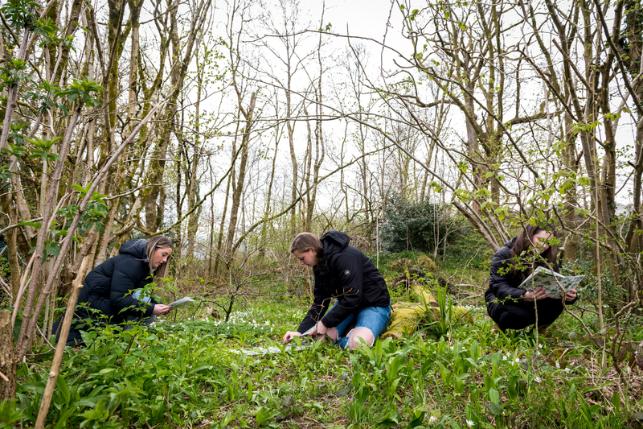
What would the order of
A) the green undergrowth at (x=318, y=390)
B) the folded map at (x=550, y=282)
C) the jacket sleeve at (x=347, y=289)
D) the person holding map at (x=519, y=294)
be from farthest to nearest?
the jacket sleeve at (x=347, y=289), the person holding map at (x=519, y=294), the folded map at (x=550, y=282), the green undergrowth at (x=318, y=390)

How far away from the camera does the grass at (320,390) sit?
2414 millimetres

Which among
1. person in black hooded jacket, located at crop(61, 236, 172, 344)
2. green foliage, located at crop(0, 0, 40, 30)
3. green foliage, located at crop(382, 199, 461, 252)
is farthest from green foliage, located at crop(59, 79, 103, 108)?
green foliage, located at crop(382, 199, 461, 252)

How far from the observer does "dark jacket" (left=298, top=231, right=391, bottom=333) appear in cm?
431

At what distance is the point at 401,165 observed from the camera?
19.6 m

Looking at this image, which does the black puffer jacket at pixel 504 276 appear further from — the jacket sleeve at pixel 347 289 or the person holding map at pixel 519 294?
the jacket sleeve at pixel 347 289

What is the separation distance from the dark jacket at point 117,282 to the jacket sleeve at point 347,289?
1811 millimetres

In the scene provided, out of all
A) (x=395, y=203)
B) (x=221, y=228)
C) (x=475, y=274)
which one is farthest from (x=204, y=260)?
(x=475, y=274)

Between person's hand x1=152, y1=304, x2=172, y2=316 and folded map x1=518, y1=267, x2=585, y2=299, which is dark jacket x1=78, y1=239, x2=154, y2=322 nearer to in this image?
person's hand x1=152, y1=304, x2=172, y2=316

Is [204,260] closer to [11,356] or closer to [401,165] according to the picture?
[401,165]

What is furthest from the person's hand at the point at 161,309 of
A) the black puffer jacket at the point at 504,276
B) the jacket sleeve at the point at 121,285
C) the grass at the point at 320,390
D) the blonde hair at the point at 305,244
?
the black puffer jacket at the point at 504,276

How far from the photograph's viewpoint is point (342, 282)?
4.43m

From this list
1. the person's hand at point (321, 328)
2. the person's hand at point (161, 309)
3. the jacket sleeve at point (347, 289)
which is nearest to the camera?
the person's hand at point (161, 309)

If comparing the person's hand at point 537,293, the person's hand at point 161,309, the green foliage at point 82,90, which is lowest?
the person's hand at point 161,309

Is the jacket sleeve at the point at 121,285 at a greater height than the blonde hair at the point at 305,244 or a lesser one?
lesser
